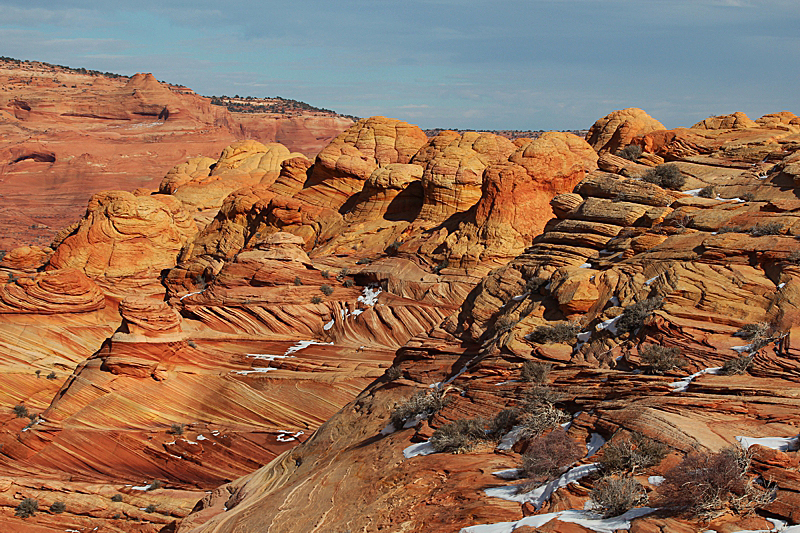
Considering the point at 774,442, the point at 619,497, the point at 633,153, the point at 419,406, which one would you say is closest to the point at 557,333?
the point at 419,406

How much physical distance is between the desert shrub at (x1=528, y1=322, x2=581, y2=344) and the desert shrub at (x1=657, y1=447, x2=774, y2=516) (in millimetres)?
6985

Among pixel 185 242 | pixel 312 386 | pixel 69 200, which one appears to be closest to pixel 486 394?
pixel 312 386

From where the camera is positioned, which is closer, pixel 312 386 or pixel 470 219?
pixel 312 386

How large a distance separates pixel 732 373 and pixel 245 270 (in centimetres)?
2353

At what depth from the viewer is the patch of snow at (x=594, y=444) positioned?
11680mm

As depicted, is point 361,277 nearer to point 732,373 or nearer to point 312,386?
point 312,386

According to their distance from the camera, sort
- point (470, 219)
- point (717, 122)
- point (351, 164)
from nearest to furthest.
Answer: point (717, 122) → point (470, 219) → point (351, 164)

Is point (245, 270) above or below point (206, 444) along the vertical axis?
above

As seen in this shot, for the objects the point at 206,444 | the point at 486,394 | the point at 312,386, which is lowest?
the point at 206,444

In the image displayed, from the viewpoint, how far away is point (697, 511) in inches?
349

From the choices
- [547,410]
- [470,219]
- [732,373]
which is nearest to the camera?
[732,373]

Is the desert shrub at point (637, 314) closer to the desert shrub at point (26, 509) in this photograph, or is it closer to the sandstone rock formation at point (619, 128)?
the desert shrub at point (26, 509)

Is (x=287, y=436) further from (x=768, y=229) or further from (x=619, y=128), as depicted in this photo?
(x=619, y=128)

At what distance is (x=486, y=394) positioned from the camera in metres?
15.4
